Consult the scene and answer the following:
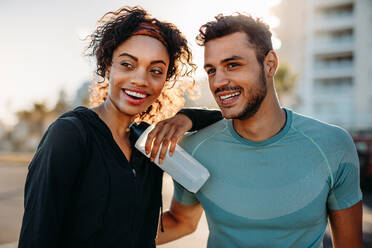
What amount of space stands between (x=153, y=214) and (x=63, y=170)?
76cm

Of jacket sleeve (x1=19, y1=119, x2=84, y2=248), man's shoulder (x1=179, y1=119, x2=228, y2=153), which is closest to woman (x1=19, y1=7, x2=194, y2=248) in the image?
jacket sleeve (x1=19, y1=119, x2=84, y2=248)

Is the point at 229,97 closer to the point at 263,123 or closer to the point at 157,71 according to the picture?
the point at 263,123

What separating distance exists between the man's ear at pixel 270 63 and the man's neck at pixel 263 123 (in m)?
0.24

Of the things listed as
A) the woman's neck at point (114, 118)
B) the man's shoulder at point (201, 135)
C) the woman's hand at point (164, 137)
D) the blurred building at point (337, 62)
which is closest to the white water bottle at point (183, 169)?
the woman's hand at point (164, 137)

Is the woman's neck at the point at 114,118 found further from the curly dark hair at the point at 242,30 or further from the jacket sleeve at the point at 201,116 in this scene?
the curly dark hair at the point at 242,30

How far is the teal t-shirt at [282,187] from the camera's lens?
1.85 meters

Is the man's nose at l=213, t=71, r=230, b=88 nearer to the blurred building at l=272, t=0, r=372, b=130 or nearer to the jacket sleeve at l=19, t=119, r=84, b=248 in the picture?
the jacket sleeve at l=19, t=119, r=84, b=248

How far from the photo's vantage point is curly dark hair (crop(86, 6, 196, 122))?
2.04 meters

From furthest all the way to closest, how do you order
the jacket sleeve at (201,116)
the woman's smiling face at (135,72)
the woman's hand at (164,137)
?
1. the jacket sleeve at (201,116)
2. the woman's smiling face at (135,72)
3. the woman's hand at (164,137)

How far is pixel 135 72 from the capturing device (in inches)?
76.1

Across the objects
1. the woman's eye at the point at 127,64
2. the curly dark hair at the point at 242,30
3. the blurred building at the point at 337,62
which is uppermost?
the curly dark hair at the point at 242,30

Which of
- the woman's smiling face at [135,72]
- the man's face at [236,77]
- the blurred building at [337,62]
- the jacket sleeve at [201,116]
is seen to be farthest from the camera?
the blurred building at [337,62]

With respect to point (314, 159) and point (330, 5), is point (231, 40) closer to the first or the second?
point (314, 159)

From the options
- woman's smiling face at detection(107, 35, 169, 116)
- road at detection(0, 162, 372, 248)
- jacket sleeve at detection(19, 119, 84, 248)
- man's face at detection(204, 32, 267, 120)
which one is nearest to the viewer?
jacket sleeve at detection(19, 119, 84, 248)
